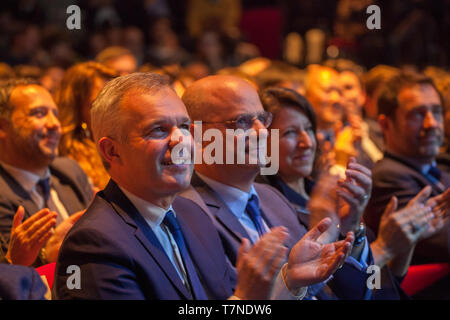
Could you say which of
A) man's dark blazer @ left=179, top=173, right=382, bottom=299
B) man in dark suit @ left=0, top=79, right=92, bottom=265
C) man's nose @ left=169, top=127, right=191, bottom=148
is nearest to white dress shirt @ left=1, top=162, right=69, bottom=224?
man in dark suit @ left=0, top=79, right=92, bottom=265

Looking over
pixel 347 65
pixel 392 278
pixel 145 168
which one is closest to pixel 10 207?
pixel 145 168

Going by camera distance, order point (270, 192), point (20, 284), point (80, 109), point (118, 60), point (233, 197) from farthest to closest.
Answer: point (118, 60) < point (80, 109) < point (270, 192) < point (233, 197) < point (20, 284)

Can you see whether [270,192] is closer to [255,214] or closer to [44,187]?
[255,214]

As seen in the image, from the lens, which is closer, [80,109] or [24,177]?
[24,177]

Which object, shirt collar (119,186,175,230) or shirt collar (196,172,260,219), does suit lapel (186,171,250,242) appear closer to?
shirt collar (196,172,260,219)

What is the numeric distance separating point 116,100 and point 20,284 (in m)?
0.53

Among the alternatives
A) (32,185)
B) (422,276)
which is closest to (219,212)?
(32,185)

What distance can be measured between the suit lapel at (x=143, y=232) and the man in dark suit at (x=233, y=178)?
36cm

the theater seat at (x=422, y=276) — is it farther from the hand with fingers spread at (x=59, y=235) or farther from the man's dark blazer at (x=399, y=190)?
the hand with fingers spread at (x=59, y=235)

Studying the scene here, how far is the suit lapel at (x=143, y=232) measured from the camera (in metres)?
1.61

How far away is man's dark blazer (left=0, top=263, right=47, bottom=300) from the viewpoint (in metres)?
1.44

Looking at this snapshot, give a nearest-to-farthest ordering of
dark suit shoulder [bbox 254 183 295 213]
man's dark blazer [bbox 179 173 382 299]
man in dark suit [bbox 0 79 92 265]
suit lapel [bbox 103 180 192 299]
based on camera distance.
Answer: suit lapel [bbox 103 180 192 299], man's dark blazer [bbox 179 173 382 299], dark suit shoulder [bbox 254 183 295 213], man in dark suit [bbox 0 79 92 265]

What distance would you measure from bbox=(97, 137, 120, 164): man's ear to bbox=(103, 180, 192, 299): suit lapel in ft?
0.21

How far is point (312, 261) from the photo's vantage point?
1866 millimetres
